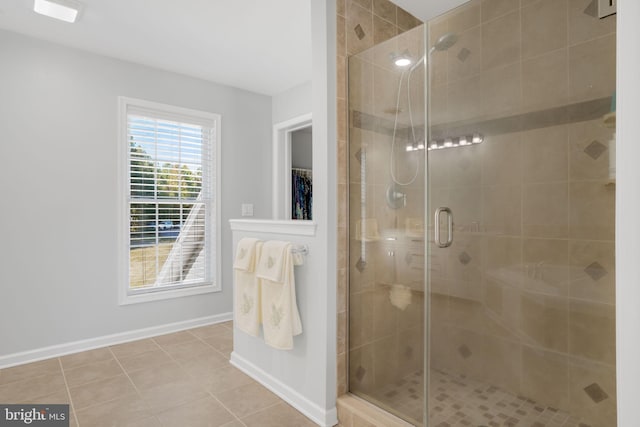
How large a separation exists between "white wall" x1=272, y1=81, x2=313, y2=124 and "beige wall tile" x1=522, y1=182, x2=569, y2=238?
269 centimetres

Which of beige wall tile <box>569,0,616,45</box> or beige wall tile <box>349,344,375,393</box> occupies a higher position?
beige wall tile <box>569,0,616,45</box>

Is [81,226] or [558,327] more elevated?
[81,226]

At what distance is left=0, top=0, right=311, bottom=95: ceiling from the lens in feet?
7.96

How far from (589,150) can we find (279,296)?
1629 mm

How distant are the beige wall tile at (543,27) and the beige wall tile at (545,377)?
1.19 m

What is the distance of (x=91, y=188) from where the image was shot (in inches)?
120

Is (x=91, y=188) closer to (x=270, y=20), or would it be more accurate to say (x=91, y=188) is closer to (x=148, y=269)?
(x=148, y=269)

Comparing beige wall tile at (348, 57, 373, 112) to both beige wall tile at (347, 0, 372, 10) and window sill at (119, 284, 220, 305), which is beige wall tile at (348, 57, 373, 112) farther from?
window sill at (119, 284, 220, 305)

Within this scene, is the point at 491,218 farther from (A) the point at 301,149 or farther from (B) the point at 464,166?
(A) the point at 301,149

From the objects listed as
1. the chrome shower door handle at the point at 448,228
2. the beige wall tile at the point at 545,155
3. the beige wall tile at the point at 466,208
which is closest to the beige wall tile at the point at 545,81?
the beige wall tile at the point at 545,155

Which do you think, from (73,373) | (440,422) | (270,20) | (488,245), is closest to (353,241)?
(488,245)

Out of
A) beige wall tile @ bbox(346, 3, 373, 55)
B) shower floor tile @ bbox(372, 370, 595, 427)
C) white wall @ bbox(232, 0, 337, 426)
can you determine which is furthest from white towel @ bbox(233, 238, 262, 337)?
beige wall tile @ bbox(346, 3, 373, 55)

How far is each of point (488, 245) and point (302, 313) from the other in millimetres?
1103

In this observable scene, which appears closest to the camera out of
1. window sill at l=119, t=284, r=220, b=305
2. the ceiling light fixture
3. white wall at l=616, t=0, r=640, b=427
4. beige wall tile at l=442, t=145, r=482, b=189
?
white wall at l=616, t=0, r=640, b=427
